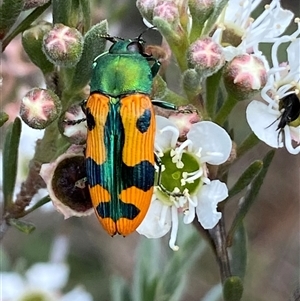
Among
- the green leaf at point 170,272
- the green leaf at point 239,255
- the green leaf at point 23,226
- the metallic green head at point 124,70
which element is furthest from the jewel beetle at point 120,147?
the green leaf at point 170,272

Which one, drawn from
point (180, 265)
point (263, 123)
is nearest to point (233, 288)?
point (263, 123)

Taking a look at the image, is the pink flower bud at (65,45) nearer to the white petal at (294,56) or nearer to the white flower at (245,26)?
the white flower at (245,26)

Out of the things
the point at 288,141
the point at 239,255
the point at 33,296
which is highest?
the point at 288,141

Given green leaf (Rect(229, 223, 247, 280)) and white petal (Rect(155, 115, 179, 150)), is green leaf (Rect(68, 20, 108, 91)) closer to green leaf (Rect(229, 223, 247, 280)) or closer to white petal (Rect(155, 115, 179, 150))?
white petal (Rect(155, 115, 179, 150))

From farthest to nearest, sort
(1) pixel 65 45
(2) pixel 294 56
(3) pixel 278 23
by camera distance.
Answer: (3) pixel 278 23, (2) pixel 294 56, (1) pixel 65 45

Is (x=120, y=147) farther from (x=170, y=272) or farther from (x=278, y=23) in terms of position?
(x=170, y=272)

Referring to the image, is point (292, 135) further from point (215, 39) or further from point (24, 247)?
point (24, 247)
